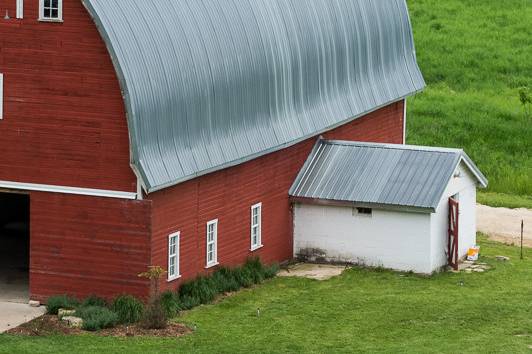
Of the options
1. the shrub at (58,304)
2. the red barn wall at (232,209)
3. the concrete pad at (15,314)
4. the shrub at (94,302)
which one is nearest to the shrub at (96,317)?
the shrub at (94,302)

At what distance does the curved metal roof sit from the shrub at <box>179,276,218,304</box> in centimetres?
279

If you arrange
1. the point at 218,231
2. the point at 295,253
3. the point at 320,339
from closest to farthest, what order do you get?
the point at 320,339, the point at 218,231, the point at 295,253

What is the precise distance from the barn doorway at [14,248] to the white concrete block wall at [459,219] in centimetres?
1106

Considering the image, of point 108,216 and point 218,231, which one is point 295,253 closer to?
point 218,231

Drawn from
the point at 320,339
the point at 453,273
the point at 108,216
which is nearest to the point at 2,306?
the point at 108,216

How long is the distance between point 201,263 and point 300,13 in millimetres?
9353

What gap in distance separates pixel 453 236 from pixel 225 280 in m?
7.11

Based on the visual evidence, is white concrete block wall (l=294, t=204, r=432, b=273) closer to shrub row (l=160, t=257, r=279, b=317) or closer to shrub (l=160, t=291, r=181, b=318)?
shrub row (l=160, t=257, r=279, b=317)

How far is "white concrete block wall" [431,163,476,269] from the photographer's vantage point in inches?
1746

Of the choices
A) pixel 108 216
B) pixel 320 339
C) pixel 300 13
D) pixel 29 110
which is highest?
pixel 300 13

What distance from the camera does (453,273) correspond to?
44625 millimetres

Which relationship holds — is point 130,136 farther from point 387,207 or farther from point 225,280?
point 387,207

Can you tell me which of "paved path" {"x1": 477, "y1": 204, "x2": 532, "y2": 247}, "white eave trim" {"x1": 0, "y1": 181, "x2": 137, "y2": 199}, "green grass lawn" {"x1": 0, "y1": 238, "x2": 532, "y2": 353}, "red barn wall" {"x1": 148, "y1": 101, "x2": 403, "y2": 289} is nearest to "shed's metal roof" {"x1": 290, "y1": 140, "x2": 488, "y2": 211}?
"red barn wall" {"x1": 148, "y1": 101, "x2": 403, "y2": 289}

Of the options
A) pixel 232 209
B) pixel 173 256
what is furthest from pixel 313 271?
pixel 173 256
